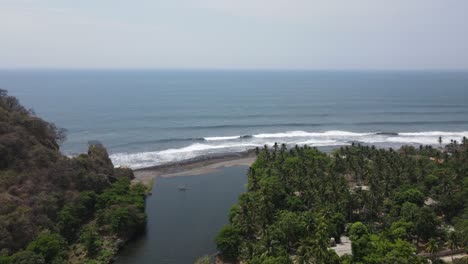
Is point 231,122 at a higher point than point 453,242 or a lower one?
higher

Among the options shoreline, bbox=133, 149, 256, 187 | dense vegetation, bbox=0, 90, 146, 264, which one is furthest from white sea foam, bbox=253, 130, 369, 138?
dense vegetation, bbox=0, 90, 146, 264

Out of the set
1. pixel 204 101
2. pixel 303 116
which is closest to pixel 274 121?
pixel 303 116

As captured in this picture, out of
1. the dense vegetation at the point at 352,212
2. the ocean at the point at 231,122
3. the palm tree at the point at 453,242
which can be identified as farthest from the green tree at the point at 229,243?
the ocean at the point at 231,122

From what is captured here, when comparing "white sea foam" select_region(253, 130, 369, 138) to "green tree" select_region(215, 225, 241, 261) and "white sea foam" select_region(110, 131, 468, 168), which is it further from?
"green tree" select_region(215, 225, 241, 261)

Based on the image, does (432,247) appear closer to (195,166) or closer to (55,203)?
(55,203)

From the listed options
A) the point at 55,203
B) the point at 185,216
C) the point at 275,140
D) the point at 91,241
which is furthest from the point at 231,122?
the point at 91,241

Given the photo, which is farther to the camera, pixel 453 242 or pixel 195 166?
pixel 195 166
